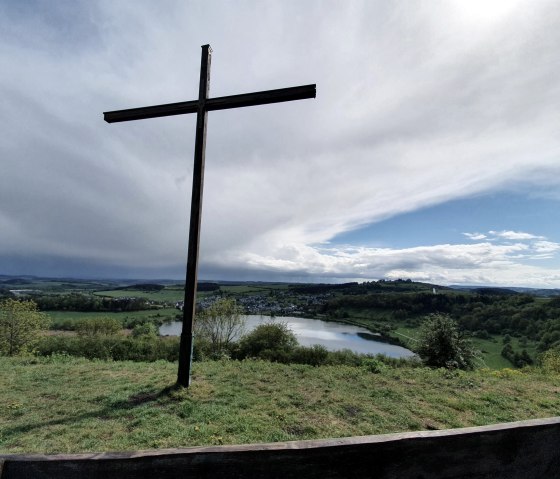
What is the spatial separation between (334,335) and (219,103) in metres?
85.8

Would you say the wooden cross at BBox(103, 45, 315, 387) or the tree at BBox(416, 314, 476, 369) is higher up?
the wooden cross at BBox(103, 45, 315, 387)

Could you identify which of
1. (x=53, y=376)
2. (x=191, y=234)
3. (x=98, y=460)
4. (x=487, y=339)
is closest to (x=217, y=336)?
(x=53, y=376)

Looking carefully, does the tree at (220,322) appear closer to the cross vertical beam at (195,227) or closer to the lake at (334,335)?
the lake at (334,335)

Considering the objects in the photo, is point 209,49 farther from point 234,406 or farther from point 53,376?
point 53,376

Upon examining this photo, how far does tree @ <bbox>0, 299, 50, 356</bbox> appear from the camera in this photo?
30.2 m

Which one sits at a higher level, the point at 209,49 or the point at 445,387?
the point at 209,49

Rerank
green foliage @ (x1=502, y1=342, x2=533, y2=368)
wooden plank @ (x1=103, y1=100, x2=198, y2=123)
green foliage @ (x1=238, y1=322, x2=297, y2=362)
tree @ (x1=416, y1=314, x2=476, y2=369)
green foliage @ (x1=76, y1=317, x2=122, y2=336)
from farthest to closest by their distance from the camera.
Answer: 1. green foliage @ (x1=502, y1=342, x2=533, y2=368)
2. green foliage @ (x1=76, y1=317, x2=122, y2=336)
3. green foliage @ (x1=238, y1=322, x2=297, y2=362)
4. tree @ (x1=416, y1=314, x2=476, y2=369)
5. wooden plank @ (x1=103, y1=100, x2=198, y2=123)

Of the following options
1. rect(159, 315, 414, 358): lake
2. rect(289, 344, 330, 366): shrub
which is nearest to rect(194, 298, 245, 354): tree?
rect(289, 344, 330, 366): shrub

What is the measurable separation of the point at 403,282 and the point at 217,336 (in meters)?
154

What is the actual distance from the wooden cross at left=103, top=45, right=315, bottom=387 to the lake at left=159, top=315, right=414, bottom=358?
195 ft

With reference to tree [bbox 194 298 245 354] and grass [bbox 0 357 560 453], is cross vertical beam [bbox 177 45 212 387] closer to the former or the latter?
grass [bbox 0 357 560 453]

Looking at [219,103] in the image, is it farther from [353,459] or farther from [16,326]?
[16,326]

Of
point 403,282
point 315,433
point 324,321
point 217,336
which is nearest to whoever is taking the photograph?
point 315,433

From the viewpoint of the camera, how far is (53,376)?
24.5 ft
